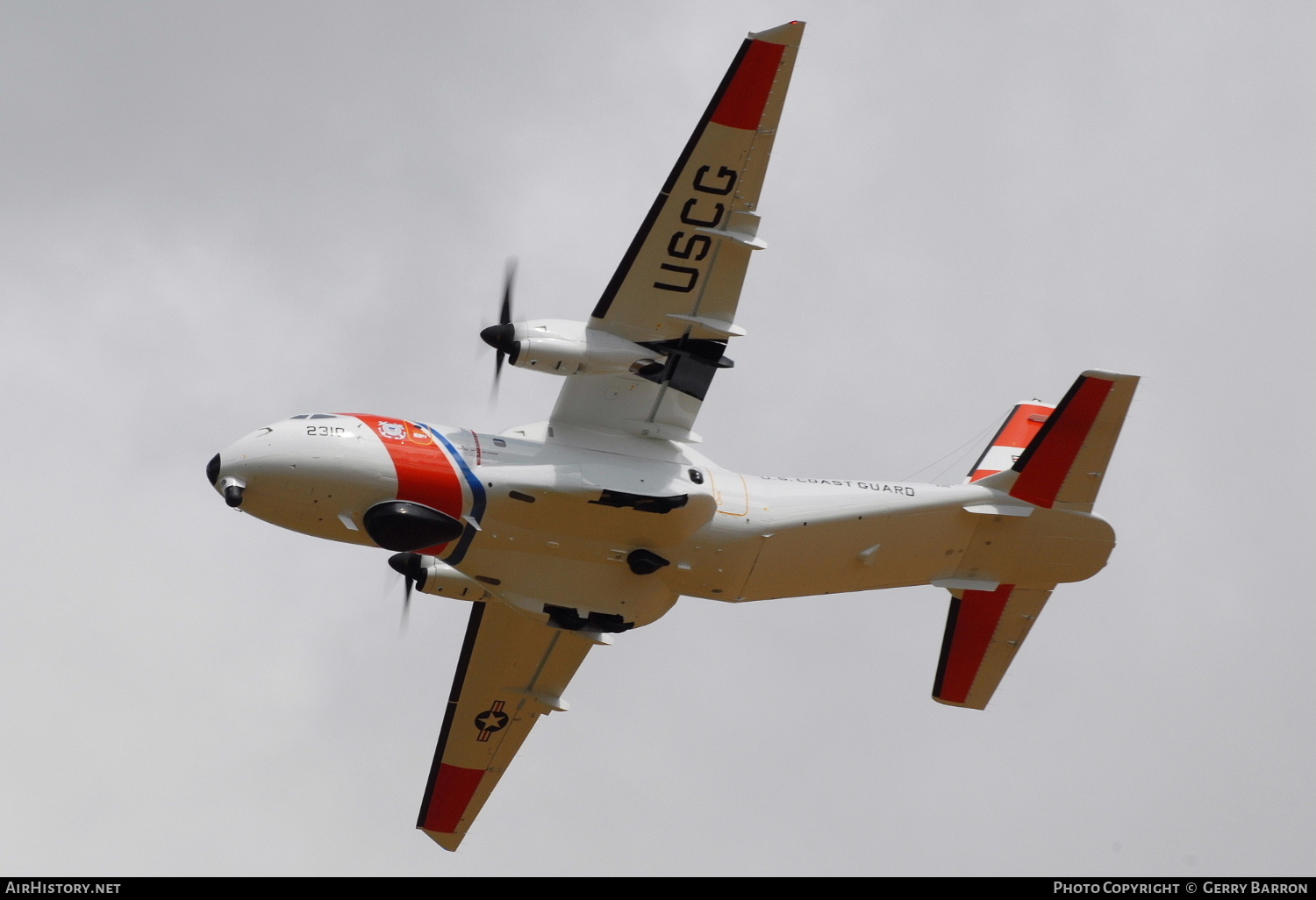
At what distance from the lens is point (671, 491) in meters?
22.6

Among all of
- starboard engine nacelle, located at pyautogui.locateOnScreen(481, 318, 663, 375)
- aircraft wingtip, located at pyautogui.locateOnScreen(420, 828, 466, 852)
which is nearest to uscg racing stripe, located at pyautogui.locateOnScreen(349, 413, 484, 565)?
starboard engine nacelle, located at pyautogui.locateOnScreen(481, 318, 663, 375)

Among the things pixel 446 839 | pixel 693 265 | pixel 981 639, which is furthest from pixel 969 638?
pixel 446 839

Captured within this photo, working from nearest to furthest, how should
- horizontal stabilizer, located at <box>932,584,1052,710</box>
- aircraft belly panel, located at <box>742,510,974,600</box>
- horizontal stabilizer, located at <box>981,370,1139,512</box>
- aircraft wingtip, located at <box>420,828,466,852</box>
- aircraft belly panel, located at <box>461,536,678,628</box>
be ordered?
aircraft belly panel, located at <box>461,536,678,628</box> < aircraft belly panel, located at <box>742,510,974,600</box> < horizontal stabilizer, located at <box>981,370,1139,512</box> < horizontal stabilizer, located at <box>932,584,1052,710</box> < aircraft wingtip, located at <box>420,828,466,852</box>

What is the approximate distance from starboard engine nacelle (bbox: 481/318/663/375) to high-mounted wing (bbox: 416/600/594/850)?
5.97 meters

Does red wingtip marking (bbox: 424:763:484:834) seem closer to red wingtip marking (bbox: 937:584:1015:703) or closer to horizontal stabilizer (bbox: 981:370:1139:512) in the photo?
red wingtip marking (bbox: 937:584:1015:703)

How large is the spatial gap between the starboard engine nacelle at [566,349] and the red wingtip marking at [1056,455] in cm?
649

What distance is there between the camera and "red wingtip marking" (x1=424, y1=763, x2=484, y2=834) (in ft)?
90.9

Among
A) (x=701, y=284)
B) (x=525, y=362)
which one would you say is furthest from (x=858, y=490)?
(x=525, y=362)

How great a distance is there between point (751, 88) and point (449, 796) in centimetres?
1404

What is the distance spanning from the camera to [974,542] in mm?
24609

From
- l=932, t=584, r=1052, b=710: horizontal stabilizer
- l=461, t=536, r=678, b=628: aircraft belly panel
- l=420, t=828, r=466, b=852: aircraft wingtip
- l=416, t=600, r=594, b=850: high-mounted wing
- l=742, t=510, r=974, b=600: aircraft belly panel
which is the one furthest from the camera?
l=420, t=828, r=466, b=852: aircraft wingtip

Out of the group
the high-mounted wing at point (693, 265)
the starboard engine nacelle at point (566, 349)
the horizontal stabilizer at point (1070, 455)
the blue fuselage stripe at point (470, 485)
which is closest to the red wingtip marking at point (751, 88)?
the high-mounted wing at point (693, 265)

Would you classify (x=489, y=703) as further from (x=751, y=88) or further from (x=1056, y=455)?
(x=751, y=88)

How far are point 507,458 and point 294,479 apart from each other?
306 cm
